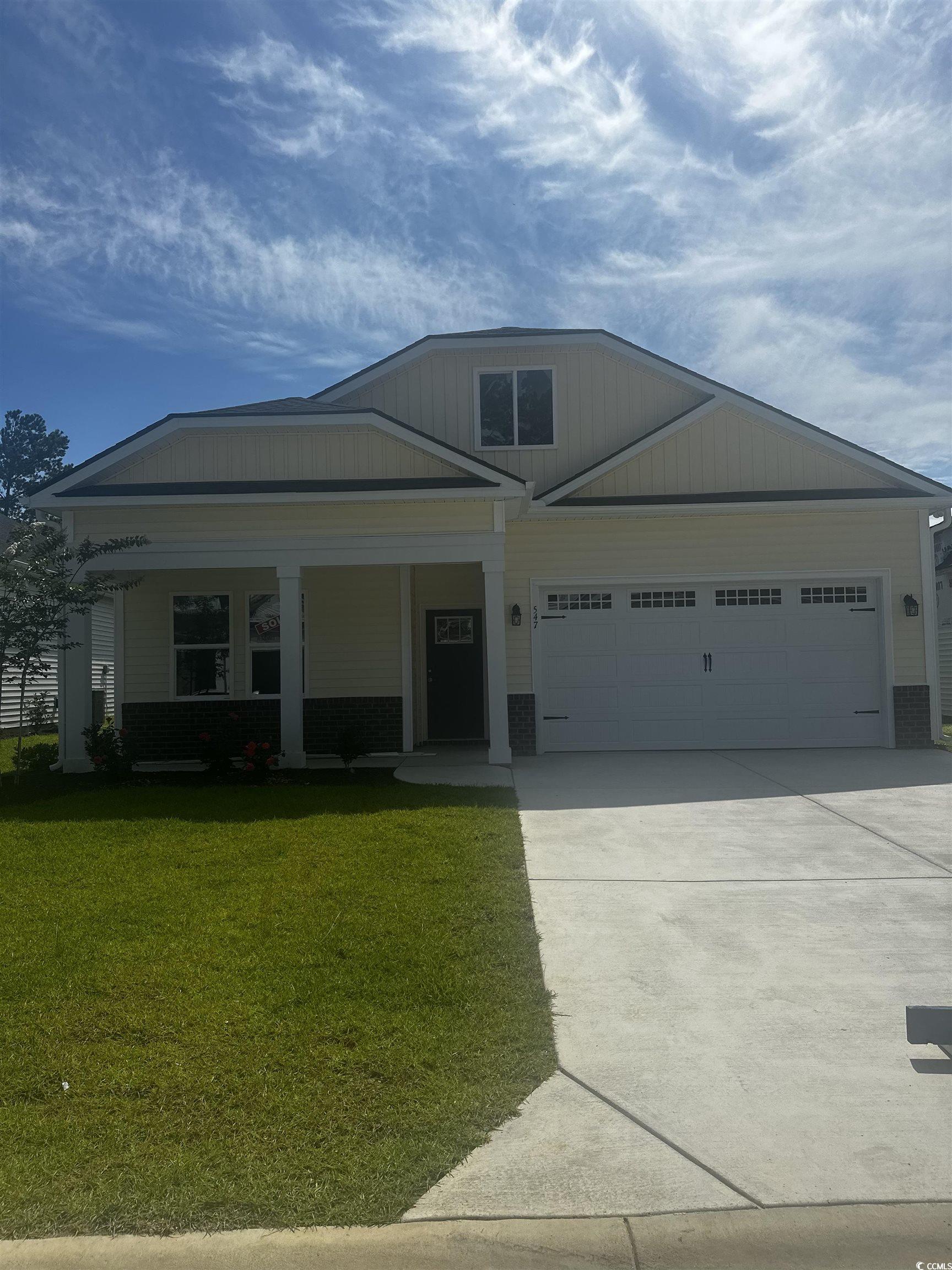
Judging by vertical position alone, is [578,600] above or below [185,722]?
above

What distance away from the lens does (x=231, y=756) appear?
11.8 meters

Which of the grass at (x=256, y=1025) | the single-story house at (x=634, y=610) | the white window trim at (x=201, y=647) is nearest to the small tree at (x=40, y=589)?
the single-story house at (x=634, y=610)

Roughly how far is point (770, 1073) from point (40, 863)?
5537 mm

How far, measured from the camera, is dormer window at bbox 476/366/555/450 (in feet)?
Answer: 49.6

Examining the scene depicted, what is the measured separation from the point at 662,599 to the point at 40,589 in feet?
25.8

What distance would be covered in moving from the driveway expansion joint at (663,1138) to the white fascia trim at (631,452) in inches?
405

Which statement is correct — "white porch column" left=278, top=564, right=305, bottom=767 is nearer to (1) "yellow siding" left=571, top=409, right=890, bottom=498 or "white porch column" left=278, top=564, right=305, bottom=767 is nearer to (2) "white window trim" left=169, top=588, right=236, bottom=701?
(2) "white window trim" left=169, top=588, right=236, bottom=701

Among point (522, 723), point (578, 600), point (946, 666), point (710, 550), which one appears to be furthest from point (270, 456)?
point (946, 666)

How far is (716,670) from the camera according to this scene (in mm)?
13750

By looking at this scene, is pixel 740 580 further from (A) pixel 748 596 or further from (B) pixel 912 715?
(B) pixel 912 715

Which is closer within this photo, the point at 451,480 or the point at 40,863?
the point at 40,863

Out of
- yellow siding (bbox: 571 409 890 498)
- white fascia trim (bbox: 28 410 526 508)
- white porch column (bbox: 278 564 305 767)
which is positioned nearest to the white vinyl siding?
yellow siding (bbox: 571 409 890 498)

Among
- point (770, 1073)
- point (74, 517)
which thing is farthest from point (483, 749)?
point (770, 1073)

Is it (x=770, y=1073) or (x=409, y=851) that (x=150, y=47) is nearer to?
(x=409, y=851)
